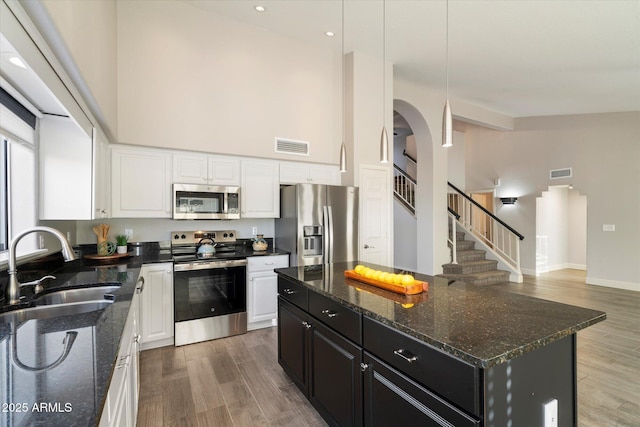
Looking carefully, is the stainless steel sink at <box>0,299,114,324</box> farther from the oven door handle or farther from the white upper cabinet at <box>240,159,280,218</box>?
the white upper cabinet at <box>240,159,280,218</box>

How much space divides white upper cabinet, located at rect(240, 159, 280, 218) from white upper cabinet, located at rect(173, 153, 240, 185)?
0.13 metres

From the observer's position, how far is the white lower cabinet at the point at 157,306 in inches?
124

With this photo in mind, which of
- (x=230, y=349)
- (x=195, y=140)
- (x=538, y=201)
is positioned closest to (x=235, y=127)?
(x=195, y=140)

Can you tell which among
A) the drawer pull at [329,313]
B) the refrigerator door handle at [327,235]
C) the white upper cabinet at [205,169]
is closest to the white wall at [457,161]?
the refrigerator door handle at [327,235]

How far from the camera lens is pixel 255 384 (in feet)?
8.52

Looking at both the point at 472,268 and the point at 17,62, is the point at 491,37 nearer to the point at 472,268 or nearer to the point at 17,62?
the point at 472,268

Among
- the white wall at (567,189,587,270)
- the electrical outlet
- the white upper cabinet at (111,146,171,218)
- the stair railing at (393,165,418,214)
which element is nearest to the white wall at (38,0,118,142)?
the white upper cabinet at (111,146,171,218)

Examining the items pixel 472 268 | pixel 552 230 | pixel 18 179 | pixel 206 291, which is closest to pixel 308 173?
pixel 206 291

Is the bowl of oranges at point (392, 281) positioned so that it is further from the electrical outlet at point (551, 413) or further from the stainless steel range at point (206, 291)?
the stainless steel range at point (206, 291)

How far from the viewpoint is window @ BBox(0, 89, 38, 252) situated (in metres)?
2.08

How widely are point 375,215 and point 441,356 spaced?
3.57 meters

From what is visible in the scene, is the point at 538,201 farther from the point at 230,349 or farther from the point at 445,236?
the point at 230,349

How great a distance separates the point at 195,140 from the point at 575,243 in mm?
9944

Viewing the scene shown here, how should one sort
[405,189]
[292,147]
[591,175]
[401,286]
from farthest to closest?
[405,189], [591,175], [292,147], [401,286]
